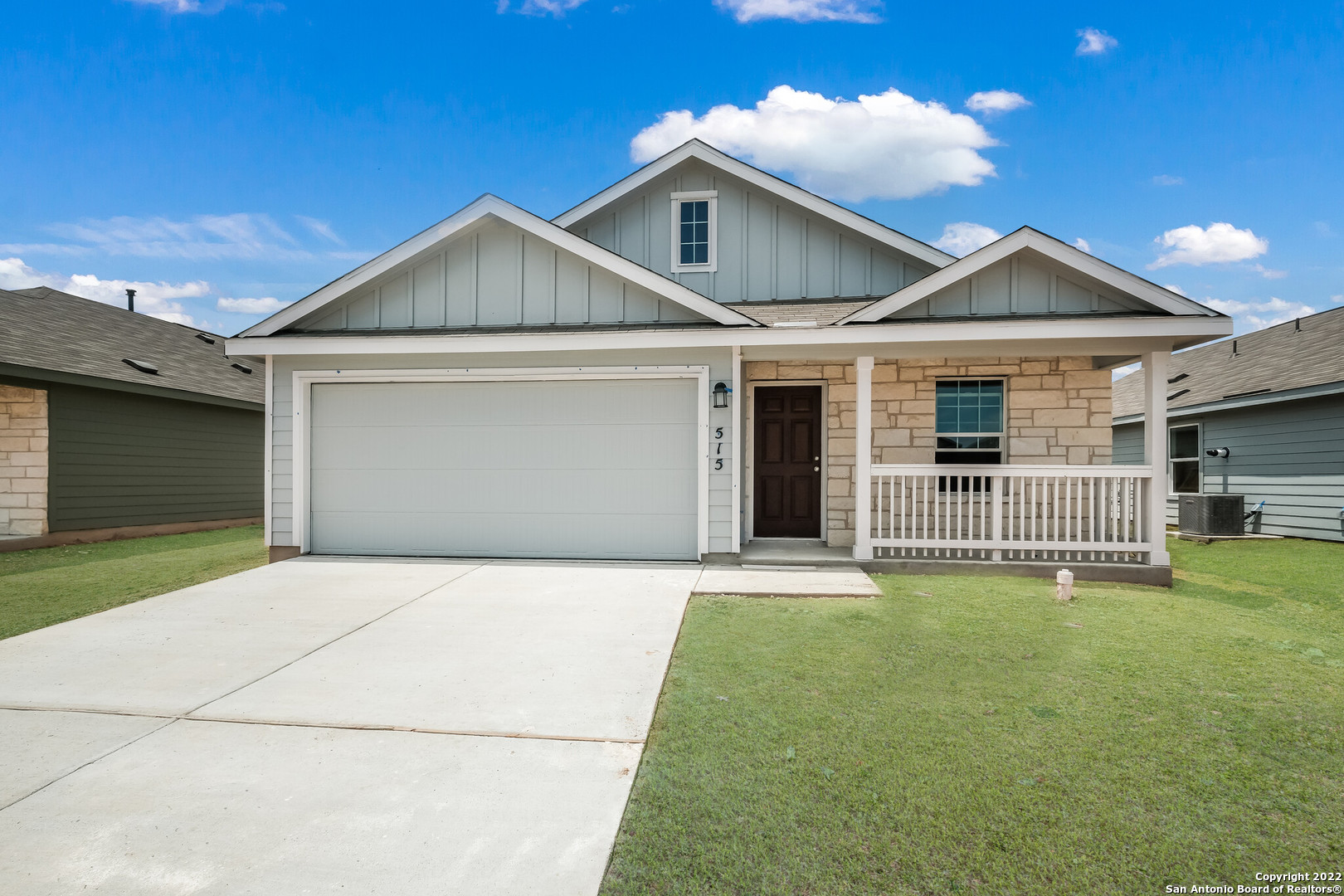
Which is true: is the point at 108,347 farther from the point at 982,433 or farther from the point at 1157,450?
the point at 1157,450

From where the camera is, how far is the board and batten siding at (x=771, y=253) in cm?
972

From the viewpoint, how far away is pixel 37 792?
258cm

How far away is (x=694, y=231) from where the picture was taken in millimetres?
10125

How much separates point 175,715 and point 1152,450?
8765 millimetres

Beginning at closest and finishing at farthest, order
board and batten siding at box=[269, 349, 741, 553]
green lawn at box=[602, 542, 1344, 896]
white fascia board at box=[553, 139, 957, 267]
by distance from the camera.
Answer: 1. green lawn at box=[602, 542, 1344, 896]
2. board and batten siding at box=[269, 349, 741, 553]
3. white fascia board at box=[553, 139, 957, 267]

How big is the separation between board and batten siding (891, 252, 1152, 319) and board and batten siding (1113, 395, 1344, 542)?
22.1 ft

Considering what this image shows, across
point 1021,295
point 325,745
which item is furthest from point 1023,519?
point 325,745

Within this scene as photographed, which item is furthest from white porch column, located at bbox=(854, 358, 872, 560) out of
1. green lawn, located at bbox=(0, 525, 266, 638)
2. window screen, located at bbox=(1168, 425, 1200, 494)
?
window screen, located at bbox=(1168, 425, 1200, 494)

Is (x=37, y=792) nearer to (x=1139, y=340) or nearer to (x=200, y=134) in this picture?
(x=1139, y=340)

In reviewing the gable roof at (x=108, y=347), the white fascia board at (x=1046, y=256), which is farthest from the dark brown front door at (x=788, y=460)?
the gable roof at (x=108, y=347)

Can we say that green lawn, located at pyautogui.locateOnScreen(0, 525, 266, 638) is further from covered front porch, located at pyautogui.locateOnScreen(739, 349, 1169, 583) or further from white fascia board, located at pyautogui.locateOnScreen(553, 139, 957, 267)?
white fascia board, located at pyautogui.locateOnScreen(553, 139, 957, 267)

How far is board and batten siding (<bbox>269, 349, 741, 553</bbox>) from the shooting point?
24.6ft

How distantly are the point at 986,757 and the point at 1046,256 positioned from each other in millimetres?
6049

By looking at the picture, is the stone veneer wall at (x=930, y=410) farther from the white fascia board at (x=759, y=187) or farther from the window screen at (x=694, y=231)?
the window screen at (x=694, y=231)
